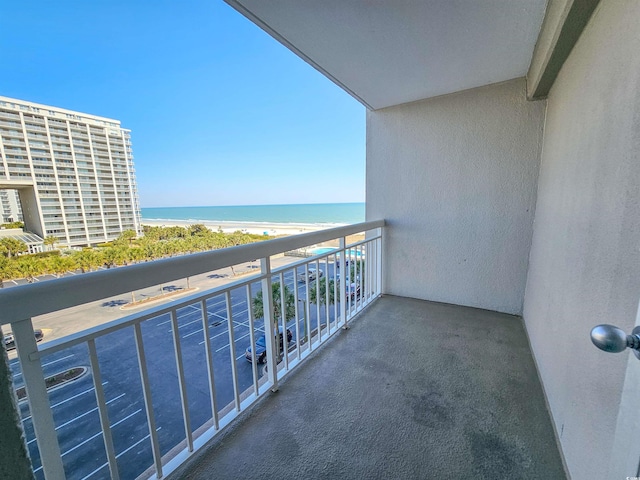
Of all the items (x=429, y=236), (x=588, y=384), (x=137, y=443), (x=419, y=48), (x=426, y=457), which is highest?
(x=419, y=48)

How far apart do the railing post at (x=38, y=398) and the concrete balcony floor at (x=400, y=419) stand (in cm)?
54

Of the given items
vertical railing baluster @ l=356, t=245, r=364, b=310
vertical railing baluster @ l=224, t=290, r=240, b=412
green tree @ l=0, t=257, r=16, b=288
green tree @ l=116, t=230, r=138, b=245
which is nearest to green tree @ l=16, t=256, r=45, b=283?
green tree @ l=0, t=257, r=16, b=288

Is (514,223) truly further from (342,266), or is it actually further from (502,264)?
(342,266)

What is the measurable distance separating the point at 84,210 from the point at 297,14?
1547 millimetres

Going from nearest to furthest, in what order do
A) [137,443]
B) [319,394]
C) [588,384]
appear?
[588,384] < [319,394] < [137,443]

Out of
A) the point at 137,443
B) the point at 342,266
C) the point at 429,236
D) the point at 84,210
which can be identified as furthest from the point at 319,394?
the point at 137,443

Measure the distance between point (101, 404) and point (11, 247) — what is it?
0.83 metres

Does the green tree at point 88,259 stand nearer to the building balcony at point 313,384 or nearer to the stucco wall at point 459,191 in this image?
the building balcony at point 313,384

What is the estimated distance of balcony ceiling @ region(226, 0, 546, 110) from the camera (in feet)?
4.44

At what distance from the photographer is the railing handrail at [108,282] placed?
680mm

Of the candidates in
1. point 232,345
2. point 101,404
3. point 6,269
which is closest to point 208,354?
point 232,345

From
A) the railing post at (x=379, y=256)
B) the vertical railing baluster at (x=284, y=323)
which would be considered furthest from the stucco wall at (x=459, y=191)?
the vertical railing baluster at (x=284, y=323)

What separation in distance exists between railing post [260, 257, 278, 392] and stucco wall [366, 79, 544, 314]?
1866 millimetres

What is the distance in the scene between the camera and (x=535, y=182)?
7.47 feet
